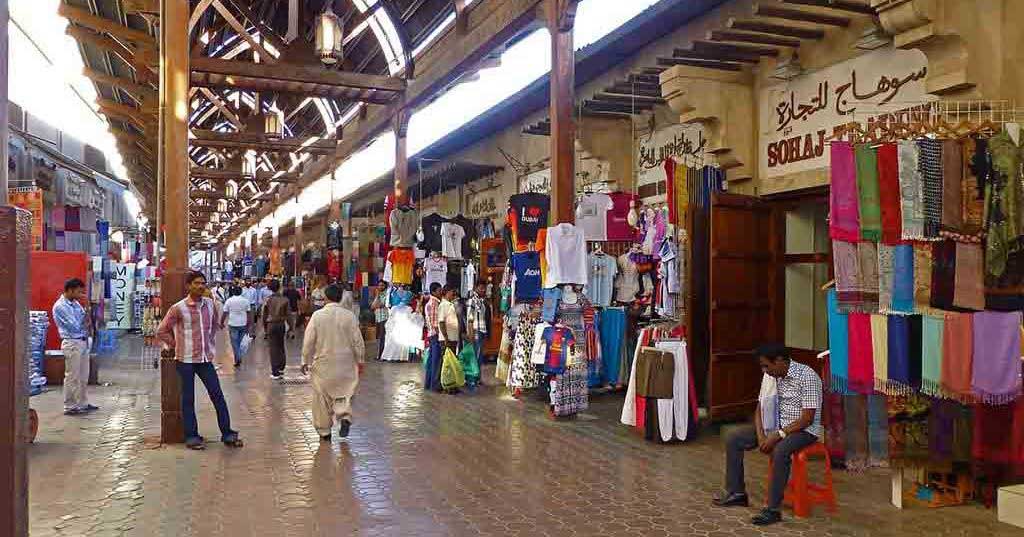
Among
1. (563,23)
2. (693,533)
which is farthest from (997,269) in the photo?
(563,23)

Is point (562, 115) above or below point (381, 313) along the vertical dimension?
above

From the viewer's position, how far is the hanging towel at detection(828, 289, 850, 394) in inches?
246

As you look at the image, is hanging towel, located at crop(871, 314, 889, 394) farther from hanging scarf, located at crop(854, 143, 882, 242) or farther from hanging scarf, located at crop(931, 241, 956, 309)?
hanging scarf, located at crop(854, 143, 882, 242)

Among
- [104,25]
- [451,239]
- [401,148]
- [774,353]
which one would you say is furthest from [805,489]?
[104,25]

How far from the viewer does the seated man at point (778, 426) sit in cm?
545

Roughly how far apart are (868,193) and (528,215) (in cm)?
492

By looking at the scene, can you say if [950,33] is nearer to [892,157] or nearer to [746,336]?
[892,157]

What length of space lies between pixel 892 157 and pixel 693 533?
9.67 feet

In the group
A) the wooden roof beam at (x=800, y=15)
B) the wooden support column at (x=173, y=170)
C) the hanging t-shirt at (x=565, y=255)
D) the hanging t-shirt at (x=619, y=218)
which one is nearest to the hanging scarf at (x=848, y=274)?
the wooden roof beam at (x=800, y=15)

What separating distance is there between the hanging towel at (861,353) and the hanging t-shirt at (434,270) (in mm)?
8864

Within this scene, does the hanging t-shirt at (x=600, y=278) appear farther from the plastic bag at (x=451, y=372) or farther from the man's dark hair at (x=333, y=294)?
the man's dark hair at (x=333, y=294)

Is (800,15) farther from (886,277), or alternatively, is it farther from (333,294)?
(333,294)

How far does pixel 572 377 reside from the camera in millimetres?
9414

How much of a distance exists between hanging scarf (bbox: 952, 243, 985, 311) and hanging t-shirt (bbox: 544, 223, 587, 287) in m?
4.26
